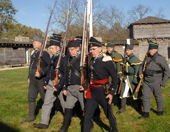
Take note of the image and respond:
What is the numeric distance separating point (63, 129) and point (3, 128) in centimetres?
170

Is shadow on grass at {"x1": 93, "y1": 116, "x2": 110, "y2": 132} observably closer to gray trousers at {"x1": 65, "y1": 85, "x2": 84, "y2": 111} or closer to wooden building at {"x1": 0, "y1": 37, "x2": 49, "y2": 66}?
gray trousers at {"x1": 65, "y1": 85, "x2": 84, "y2": 111}

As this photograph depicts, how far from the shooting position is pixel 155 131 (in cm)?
481

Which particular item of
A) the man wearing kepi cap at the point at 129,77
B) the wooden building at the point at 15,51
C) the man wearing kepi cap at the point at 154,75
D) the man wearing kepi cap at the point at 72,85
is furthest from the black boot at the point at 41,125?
the wooden building at the point at 15,51

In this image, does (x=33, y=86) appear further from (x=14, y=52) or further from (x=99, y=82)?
(x=14, y=52)

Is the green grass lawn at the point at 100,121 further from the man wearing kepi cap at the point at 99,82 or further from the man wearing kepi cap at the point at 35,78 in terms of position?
the man wearing kepi cap at the point at 99,82

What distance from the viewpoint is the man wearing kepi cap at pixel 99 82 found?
3975 millimetres

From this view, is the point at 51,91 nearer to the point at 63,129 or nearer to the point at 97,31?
the point at 63,129

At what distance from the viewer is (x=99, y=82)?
13.3 ft

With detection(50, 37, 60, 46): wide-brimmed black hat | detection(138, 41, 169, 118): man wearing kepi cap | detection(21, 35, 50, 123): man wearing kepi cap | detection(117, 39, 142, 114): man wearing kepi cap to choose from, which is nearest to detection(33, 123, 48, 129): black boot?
detection(21, 35, 50, 123): man wearing kepi cap

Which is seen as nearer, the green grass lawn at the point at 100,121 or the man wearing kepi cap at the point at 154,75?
the green grass lawn at the point at 100,121

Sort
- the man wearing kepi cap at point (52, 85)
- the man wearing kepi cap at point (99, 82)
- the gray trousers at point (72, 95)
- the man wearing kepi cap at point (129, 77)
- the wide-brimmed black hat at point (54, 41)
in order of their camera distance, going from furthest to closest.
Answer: the man wearing kepi cap at point (129, 77)
the wide-brimmed black hat at point (54, 41)
the man wearing kepi cap at point (52, 85)
the gray trousers at point (72, 95)
the man wearing kepi cap at point (99, 82)

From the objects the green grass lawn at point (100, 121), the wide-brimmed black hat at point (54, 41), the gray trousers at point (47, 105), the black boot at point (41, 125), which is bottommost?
the green grass lawn at point (100, 121)

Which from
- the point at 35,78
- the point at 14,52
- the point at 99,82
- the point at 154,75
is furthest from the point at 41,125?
the point at 14,52

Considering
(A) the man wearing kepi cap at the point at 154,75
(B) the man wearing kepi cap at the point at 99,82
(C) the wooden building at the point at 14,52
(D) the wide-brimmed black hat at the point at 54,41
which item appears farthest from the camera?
(C) the wooden building at the point at 14,52
